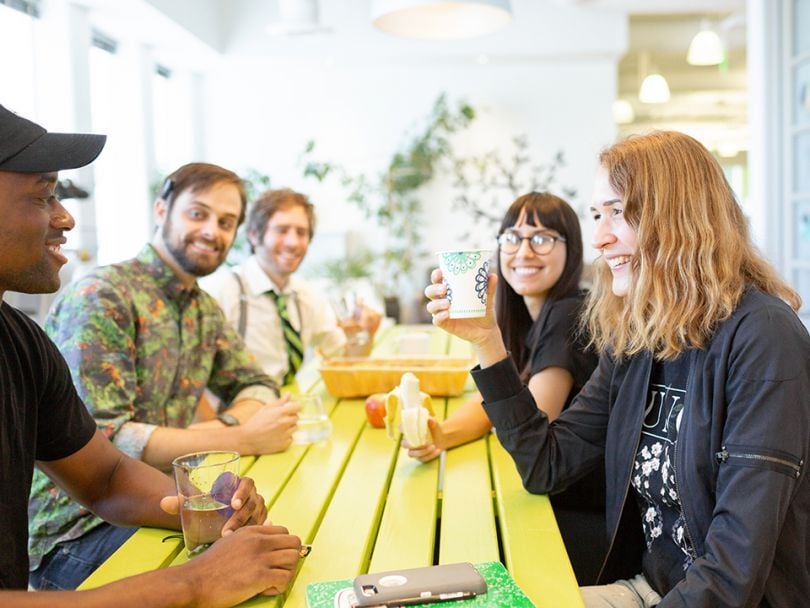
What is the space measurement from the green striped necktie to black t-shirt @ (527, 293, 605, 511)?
4.37 ft

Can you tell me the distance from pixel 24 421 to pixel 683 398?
1141 mm

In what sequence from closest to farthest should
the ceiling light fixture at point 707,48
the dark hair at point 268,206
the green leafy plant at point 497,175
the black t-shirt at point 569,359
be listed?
the black t-shirt at point 569,359 → the dark hair at point 268,206 → the ceiling light fixture at point 707,48 → the green leafy plant at point 497,175

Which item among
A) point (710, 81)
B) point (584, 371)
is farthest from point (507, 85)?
point (584, 371)

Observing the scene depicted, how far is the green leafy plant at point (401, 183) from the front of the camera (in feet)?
25.2

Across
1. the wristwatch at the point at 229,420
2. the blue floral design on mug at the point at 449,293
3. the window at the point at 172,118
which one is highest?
the window at the point at 172,118

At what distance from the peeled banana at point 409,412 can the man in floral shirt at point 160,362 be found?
249 millimetres

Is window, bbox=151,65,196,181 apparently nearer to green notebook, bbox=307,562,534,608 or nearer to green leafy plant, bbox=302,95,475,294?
green leafy plant, bbox=302,95,475,294

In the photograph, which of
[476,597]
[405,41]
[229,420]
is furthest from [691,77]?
[476,597]

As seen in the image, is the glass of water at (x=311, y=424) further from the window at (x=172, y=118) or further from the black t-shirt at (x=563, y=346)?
the window at (x=172, y=118)

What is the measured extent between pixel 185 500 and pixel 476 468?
73cm

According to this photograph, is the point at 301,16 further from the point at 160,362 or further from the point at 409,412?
the point at 409,412

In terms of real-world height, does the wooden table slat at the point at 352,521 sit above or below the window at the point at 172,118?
below

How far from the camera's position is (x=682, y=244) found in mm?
1407

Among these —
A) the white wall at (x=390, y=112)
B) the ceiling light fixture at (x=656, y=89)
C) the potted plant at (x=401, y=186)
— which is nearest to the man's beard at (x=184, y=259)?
the potted plant at (x=401, y=186)
